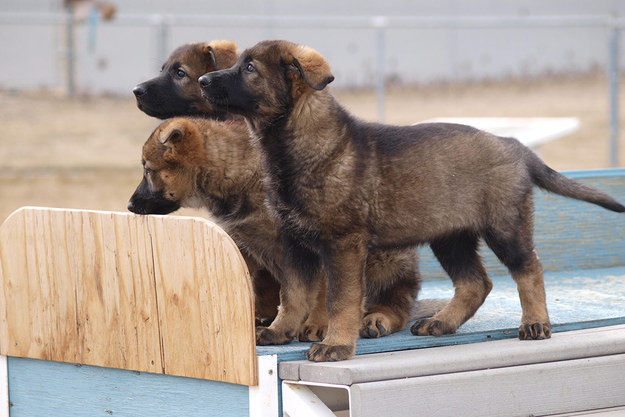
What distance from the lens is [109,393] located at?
12.9ft

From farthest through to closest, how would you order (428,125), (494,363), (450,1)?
(450,1)
(428,125)
(494,363)

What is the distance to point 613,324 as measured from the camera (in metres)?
4.17

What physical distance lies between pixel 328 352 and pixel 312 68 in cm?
104

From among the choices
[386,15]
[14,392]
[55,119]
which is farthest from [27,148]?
[14,392]

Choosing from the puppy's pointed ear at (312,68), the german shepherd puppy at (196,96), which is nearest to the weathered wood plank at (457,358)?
the german shepherd puppy at (196,96)

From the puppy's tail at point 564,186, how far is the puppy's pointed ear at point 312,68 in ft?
3.44

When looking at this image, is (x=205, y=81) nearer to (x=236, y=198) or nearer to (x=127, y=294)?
(x=236, y=198)

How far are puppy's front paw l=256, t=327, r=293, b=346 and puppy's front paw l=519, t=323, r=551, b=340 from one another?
94 cm

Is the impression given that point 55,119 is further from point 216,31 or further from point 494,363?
point 494,363

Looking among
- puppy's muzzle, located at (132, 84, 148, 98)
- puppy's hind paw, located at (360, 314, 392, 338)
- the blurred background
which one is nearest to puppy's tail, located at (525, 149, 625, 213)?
puppy's hind paw, located at (360, 314, 392, 338)

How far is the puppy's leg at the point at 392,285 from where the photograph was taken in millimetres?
4090

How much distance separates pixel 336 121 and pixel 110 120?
13.7 metres

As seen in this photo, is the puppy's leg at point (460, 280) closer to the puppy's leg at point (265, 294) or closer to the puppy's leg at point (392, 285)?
the puppy's leg at point (392, 285)

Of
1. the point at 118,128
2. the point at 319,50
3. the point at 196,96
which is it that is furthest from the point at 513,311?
the point at 319,50
